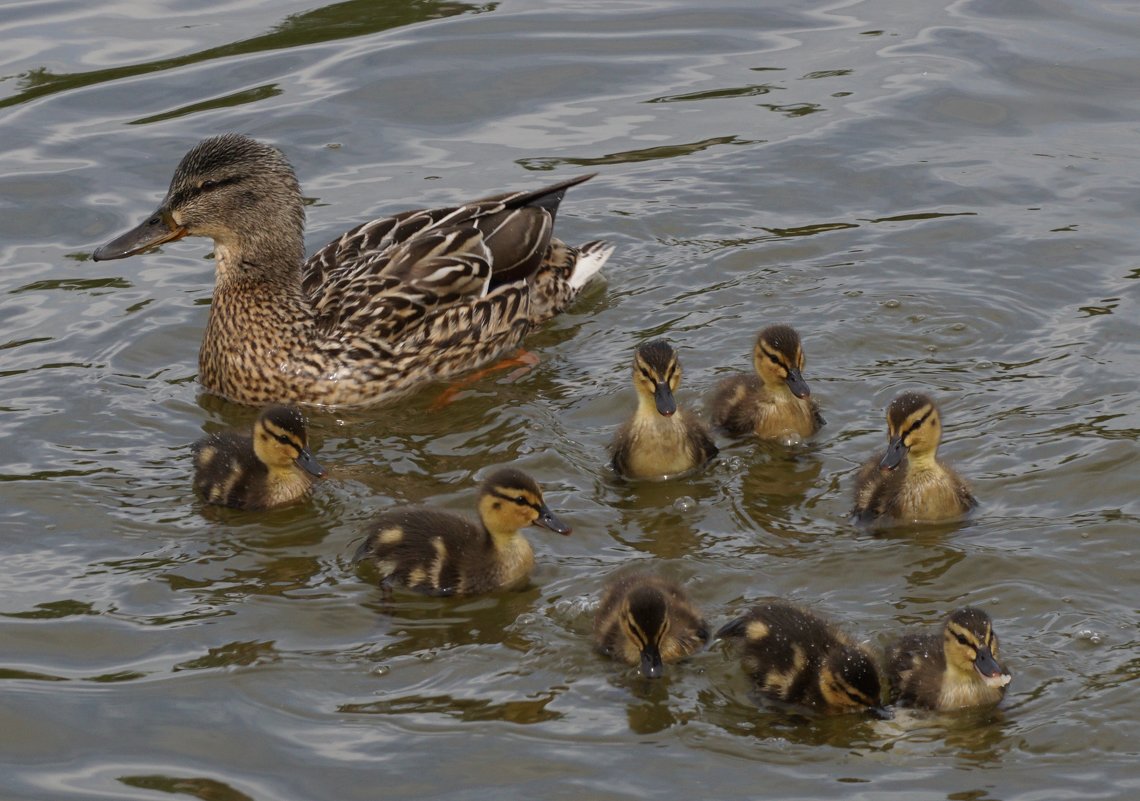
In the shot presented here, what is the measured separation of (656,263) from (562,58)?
122 inches

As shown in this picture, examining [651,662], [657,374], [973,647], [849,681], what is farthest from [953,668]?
[657,374]

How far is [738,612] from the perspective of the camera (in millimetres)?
6082

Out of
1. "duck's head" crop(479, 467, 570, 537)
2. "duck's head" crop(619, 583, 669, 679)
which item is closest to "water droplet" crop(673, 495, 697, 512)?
"duck's head" crop(479, 467, 570, 537)

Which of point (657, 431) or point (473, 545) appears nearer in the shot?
point (473, 545)

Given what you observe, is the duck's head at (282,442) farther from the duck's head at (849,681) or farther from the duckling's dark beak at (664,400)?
the duck's head at (849,681)

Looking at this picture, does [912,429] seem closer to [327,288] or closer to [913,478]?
[913,478]

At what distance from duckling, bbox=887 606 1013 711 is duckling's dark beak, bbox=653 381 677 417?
1.75 m

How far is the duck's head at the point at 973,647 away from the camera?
17.3ft

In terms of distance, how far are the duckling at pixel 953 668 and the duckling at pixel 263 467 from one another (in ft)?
8.38

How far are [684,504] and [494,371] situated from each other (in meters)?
1.85

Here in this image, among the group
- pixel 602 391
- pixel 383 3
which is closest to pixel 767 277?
pixel 602 391

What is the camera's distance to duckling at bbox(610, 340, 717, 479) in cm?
709

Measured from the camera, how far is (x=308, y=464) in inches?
275

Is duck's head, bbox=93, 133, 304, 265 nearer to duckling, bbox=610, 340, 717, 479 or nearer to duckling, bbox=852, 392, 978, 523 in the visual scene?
duckling, bbox=610, 340, 717, 479
